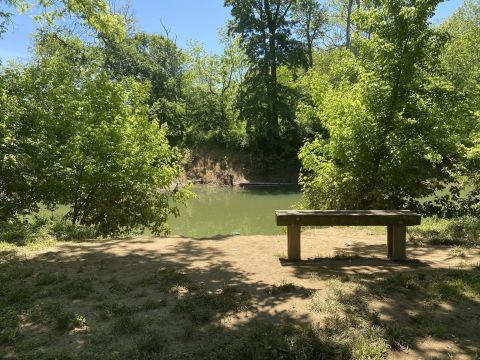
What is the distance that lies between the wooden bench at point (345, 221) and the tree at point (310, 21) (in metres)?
35.2

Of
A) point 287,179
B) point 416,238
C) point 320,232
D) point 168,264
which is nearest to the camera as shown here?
point 168,264

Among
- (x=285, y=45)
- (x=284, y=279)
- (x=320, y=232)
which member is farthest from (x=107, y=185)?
(x=285, y=45)

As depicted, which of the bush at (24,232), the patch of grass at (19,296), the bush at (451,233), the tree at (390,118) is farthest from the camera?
the tree at (390,118)

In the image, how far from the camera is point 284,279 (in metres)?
5.11

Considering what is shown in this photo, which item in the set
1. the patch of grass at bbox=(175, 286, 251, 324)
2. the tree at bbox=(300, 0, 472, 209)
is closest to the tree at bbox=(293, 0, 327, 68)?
the tree at bbox=(300, 0, 472, 209)

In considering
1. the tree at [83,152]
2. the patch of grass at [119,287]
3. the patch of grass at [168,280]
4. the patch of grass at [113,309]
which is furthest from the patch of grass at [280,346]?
the tree at [83,152]

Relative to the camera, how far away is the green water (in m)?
15.4

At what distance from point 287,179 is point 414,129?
810 inches

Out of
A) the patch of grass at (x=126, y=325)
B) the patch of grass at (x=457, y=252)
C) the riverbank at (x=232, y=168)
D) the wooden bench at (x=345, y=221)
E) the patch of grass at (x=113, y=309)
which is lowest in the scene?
the patch of grass at (x=126, y=325)

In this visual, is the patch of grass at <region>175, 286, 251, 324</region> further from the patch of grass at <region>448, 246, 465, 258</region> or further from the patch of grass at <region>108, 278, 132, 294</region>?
the patch of grass at <region>448, 246, 465, 258</region>

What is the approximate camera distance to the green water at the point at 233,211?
15367mm

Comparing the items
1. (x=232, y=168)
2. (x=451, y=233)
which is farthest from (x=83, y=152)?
(x=232, y=168)

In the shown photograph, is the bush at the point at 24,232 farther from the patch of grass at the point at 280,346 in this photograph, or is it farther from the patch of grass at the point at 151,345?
the patch of grass at the point at 280,346

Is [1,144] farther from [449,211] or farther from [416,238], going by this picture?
[449,211]
